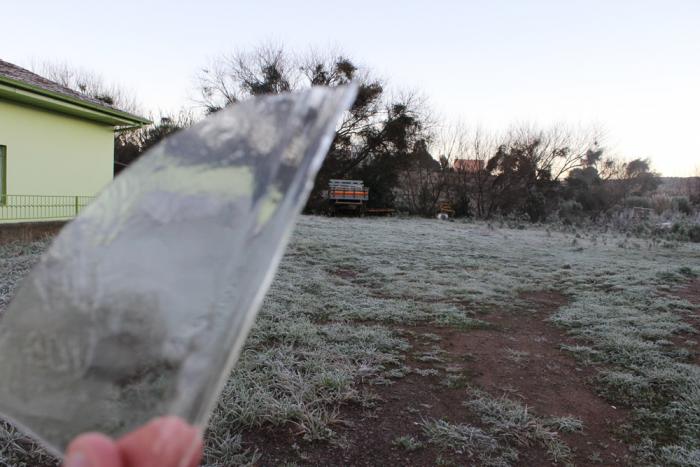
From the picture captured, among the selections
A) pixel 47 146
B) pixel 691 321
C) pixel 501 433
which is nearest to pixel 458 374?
pixel 501 433

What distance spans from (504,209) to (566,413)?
2006 centimetres

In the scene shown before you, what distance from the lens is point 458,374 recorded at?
3023 mm

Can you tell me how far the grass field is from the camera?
7.09 feet

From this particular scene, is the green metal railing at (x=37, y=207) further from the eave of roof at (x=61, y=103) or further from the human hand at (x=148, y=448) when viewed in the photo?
the human hand at (x=148, y=448)

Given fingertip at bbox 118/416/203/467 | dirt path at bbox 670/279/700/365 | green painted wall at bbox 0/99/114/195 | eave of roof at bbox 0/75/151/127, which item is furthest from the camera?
green painted wall at bbox 0/99/114/195

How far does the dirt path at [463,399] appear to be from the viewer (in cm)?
211

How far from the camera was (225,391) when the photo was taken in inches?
99.1

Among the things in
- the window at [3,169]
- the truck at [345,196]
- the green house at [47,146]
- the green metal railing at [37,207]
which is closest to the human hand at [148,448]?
the green metal railing at [37,207]

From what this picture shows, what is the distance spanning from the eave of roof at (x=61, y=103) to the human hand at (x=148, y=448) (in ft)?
26.3

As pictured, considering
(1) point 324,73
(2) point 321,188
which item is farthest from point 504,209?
(1) point 324,73

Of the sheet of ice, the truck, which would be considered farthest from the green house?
the truck

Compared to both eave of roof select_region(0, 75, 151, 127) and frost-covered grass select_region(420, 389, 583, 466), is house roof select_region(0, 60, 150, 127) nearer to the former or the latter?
eave of roof select_region(0, 75, 151, 127)

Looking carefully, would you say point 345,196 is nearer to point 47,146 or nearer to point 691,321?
point 47,146

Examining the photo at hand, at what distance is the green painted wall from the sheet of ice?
855 cm
